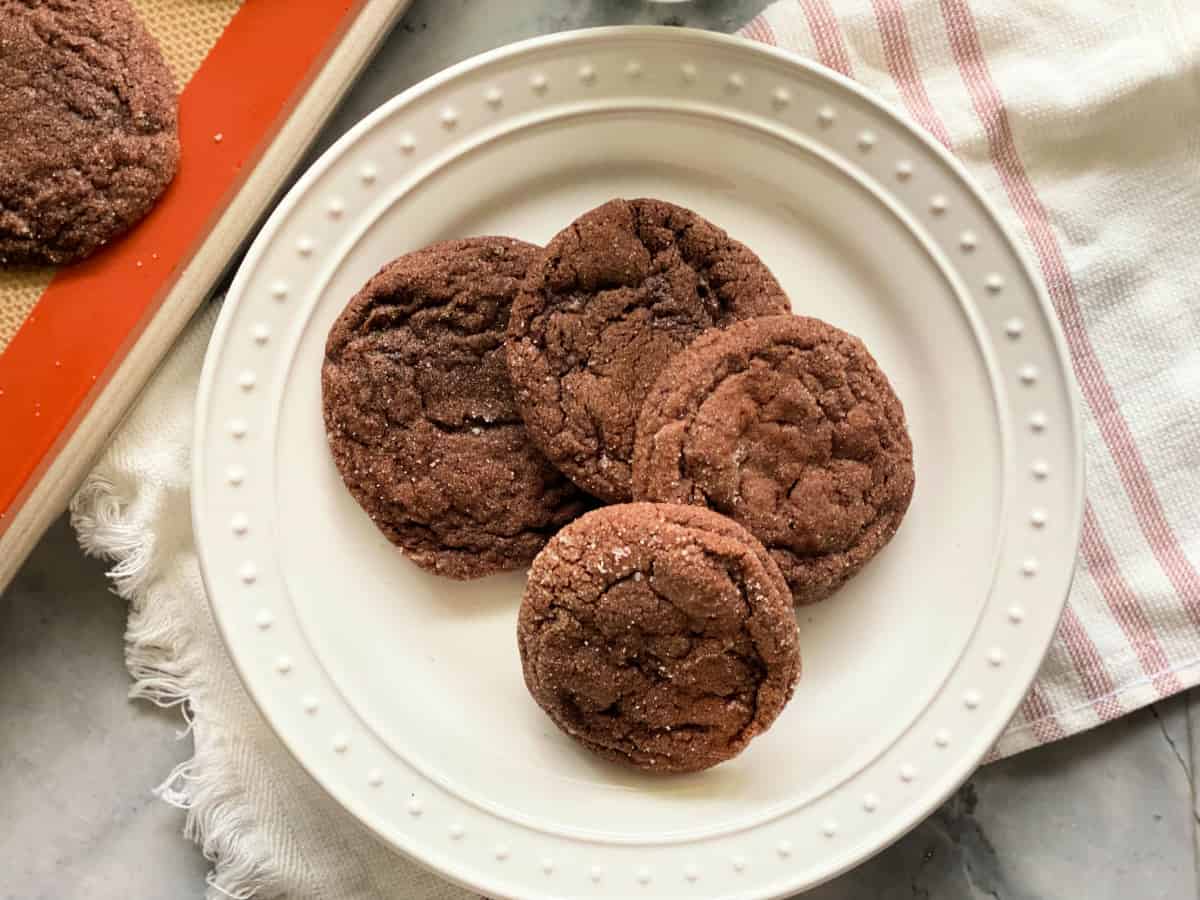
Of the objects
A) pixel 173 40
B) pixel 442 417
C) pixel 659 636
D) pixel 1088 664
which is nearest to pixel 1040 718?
pixel 1088 664

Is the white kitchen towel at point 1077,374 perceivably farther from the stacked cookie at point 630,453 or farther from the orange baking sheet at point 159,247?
the stacked cookie at point 630,453

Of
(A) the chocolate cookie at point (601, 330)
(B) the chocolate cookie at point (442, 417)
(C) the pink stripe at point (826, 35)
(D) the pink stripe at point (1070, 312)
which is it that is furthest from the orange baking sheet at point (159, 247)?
(D) the pink stripe at point (1070, 312)

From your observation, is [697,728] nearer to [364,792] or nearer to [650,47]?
[364,792]

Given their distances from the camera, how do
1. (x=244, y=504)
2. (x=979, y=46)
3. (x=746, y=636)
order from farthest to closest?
(x=979, y=46) → (x=244, y=504) → (x=746, y=636)

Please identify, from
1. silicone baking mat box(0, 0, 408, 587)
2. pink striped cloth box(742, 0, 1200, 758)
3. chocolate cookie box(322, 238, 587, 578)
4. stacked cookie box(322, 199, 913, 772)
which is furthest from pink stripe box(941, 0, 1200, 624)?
silicone baking mat box(0, 0, 408, 587)

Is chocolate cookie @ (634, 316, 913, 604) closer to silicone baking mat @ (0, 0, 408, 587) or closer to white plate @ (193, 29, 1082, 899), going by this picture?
white plate @ (193, 29, 1082, 899)

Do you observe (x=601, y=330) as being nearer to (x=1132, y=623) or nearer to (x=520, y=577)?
(x=520, y=577)

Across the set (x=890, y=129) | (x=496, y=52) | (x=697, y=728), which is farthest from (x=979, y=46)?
(x=697, y=728)
